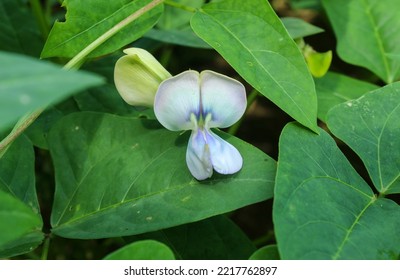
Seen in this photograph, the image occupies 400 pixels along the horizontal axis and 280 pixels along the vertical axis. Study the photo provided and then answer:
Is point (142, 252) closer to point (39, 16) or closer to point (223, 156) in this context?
point (223, 156)

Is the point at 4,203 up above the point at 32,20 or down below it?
above

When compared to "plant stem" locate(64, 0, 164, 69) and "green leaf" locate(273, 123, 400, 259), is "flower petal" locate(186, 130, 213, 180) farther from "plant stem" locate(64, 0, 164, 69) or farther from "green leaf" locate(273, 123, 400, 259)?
"plant stem" locate(64, 0, 164, 69)

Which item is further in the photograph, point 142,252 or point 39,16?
point 39,16

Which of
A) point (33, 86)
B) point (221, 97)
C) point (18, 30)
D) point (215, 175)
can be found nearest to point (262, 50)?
point (221, 97)
